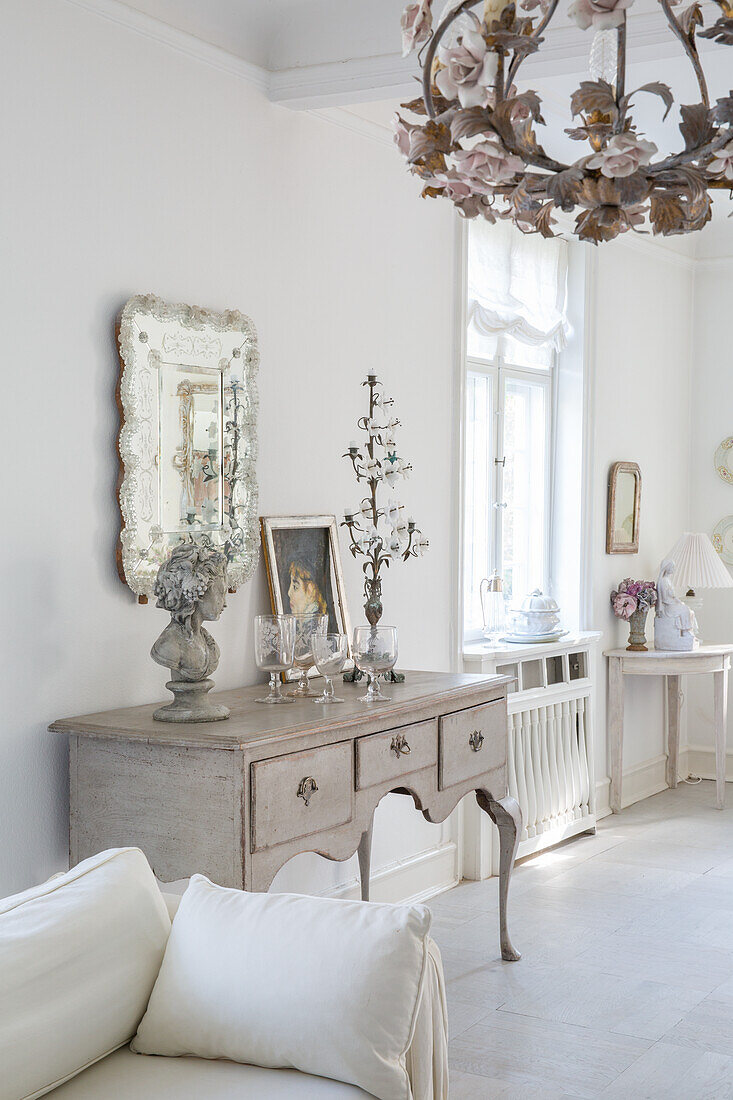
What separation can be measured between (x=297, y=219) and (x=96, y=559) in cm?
133

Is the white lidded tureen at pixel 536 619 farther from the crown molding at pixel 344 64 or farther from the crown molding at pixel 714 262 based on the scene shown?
the crown molding at pixel 714 262

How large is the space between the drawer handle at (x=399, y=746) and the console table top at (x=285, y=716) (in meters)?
0.05

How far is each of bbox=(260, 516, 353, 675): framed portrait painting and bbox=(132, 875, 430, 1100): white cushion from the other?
1.61 meters

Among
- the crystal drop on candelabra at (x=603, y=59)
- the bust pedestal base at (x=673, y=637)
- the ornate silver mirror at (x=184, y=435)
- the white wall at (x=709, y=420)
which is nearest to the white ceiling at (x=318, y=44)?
the ornate silver mirror at (x=184, y=435)

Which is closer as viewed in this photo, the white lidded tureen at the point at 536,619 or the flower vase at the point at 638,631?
the white lidded tureen at the point at 536,619

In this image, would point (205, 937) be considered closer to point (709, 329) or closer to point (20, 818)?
point (20, 818)

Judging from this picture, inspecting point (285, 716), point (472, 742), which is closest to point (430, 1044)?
point (285, 716)

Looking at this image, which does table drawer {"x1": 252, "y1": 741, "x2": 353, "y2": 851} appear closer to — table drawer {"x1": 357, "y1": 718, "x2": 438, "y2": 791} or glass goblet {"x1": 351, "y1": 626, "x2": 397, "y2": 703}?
table drawer {"x1": 357, "y1": 718, "x2": 438, "y2": 791}

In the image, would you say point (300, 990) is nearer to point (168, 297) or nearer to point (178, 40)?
point (168, 297)

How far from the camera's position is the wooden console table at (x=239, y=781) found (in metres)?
2.50

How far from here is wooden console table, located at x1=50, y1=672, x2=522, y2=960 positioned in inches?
98.3

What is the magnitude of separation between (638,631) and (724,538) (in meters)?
1.06

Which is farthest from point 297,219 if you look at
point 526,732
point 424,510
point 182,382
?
point 526,732

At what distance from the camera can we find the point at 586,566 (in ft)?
17.9
